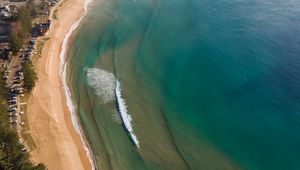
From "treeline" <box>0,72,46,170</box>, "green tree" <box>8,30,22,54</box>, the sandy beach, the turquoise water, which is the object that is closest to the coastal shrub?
the sandy beach

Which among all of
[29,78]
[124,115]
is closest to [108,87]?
[124,115]

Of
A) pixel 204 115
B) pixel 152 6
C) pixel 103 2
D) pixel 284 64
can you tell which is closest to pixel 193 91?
pixel 204 115

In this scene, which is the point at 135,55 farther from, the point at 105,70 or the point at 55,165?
the point at 55,165

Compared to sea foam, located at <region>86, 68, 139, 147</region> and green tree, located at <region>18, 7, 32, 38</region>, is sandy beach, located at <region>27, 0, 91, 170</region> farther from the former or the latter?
sea foam, located at <region>86, 68, 139, 147</region>

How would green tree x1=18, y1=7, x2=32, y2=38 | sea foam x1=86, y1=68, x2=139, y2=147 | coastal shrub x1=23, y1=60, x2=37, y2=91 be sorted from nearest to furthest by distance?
sea foam x1=86, y1=68, x2=139, y2=147 → coastal shrub x1=23, y1=60, x2=37, y2=91 → green tree x1=18, y1=7, x2=32, y2=38

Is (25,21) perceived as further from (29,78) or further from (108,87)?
(108,87)

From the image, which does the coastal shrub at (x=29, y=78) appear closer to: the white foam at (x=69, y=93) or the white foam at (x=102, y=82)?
the white foam at (x=69, y=93)

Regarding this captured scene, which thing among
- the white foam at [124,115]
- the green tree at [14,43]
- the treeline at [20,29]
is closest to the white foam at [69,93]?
the white foam at [124,115]
